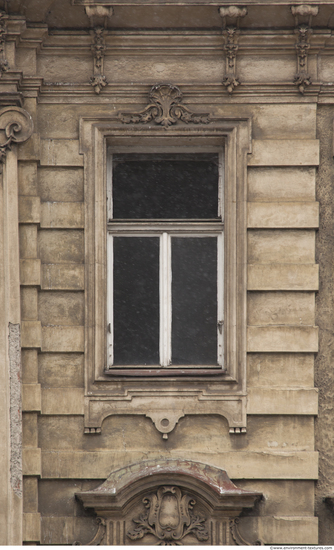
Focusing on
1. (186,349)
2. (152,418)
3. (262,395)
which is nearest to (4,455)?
(152,418)

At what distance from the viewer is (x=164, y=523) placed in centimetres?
640

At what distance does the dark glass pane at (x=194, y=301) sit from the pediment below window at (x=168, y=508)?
1.09 metres

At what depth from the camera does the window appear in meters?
6.83

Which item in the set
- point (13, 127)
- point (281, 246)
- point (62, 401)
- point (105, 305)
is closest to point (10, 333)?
point (62, 401)

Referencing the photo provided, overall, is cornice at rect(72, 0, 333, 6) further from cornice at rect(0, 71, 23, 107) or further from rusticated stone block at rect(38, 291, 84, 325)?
rusticated stone block at rect(38, 291, 84, 325)

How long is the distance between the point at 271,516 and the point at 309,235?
8.80 feet

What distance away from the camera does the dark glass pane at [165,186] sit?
691cm

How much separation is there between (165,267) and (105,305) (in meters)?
0.71

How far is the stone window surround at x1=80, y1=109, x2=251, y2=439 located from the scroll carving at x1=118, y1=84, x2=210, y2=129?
52 mm

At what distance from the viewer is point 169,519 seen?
642cm

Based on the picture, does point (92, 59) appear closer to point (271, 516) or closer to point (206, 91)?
point (206, 91)

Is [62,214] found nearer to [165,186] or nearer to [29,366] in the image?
[165,186]

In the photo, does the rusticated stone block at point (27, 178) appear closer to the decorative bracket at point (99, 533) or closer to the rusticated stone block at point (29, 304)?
the rusticated stone block at point (29, 304)

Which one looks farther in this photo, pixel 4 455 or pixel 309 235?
pixel 309 235
